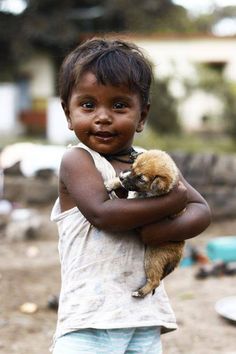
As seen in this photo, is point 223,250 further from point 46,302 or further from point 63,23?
point 63,23

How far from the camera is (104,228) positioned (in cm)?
179

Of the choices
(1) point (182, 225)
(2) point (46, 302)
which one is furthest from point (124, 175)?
(2) point (46, 302)

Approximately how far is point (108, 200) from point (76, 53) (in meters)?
0.50

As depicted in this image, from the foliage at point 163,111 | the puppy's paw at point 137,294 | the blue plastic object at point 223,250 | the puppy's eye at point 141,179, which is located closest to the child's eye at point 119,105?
the puppy's eye at point 141,179

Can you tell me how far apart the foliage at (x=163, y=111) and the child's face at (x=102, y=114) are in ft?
36.9

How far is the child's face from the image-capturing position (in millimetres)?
1839

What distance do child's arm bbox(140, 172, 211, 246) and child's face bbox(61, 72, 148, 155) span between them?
0.88ft

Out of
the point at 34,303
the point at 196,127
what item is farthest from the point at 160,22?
the point at 34,303

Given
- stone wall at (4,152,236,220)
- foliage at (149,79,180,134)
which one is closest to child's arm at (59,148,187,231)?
stone wall at (4,152,236,220)

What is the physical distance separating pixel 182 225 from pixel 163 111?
38.5 ft

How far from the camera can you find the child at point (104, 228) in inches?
71.9

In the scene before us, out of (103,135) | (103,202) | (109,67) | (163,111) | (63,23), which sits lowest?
(163,111)

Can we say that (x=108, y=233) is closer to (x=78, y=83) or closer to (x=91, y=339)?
(x=91, y=339)

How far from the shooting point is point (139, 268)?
1.89m
